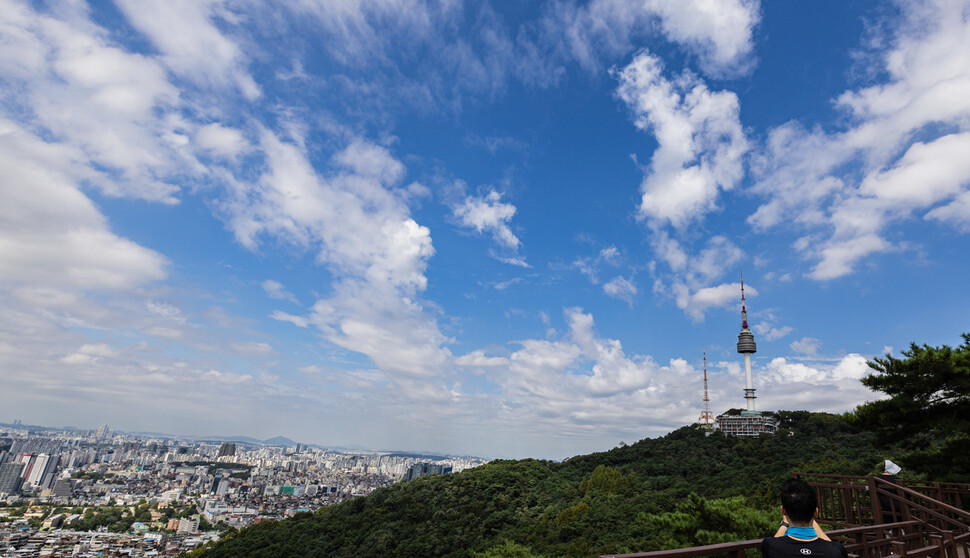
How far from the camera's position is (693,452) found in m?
43.6

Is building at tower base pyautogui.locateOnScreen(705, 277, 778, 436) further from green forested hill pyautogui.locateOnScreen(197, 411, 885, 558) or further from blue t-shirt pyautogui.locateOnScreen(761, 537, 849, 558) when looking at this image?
blue t-shirt pyautogui.locateOnScreen(761, 537, 849, 558)

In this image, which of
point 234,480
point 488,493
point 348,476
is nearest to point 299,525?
Result: point 488,493

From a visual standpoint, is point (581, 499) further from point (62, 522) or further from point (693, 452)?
point (62, 522)

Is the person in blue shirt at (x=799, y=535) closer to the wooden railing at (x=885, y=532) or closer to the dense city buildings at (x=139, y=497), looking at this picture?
the wooden railing at (x=885, y=532)

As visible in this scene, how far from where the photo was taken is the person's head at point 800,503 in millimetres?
2238

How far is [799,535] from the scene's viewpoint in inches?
→ 87.6

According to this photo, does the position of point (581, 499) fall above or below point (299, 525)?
above

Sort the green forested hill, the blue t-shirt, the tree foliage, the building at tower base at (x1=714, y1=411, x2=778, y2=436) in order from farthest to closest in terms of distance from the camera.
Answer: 1. the building at tower base at (x1=714, y1=411, x2=778, y2=436)
2. the green forested hill
3. the tree foliage
4. the blue t-shirt

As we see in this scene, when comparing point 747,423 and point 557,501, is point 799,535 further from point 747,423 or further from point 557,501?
point 747,423

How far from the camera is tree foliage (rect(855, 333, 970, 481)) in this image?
993 cm

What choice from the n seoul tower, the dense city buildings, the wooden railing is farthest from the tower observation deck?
the wooden railing

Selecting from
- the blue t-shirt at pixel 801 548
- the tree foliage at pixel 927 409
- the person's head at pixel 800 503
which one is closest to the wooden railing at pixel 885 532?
the blue t-shirt at pixel 801 548

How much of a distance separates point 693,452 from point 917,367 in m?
37.5

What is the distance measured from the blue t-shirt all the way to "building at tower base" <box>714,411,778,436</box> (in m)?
54.0
